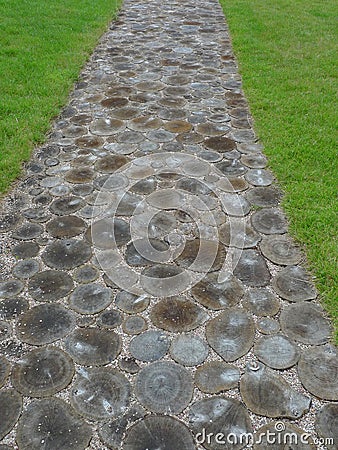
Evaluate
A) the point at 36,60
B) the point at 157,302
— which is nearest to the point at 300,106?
the point at 157,302

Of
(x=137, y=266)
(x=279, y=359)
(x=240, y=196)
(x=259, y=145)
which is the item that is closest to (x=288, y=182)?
(x=240, y=196)

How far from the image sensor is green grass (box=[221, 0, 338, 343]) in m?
2.85

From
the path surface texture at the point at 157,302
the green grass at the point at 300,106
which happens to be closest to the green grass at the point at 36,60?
the path surface texture at the point at 157,302

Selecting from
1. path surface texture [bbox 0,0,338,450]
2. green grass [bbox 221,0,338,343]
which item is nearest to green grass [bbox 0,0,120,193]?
path surface texture [bbox 0,0,338,450]

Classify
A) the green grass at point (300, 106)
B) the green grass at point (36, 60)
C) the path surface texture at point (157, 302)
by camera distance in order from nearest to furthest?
1. the path surface texture at point (157, 302)
2. the green grass at point (300, 106)
3. the green grass at point (36, 60)

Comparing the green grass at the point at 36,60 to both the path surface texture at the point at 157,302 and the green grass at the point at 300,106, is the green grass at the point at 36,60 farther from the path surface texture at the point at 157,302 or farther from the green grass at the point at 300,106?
the green grass at the point at 300,106

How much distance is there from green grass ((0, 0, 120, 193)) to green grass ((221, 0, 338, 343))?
200 cm

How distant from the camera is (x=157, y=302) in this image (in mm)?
2387

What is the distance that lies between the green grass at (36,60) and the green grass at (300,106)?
2000 mm

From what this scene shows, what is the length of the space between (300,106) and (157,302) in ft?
9.95

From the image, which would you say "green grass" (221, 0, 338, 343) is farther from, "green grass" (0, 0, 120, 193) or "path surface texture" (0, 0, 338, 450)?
"green grass" (0, 0, 120, 193)

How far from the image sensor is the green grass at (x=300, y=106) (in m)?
2.85

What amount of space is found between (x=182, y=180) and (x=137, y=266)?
3.43ft

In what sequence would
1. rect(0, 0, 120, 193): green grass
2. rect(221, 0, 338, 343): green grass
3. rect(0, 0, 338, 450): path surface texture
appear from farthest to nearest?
rect(0, 0, 120, 193): green grass < rect(221, 0, 338, 343): green grass < rect(0, 0, 338, 450): path surface texture
